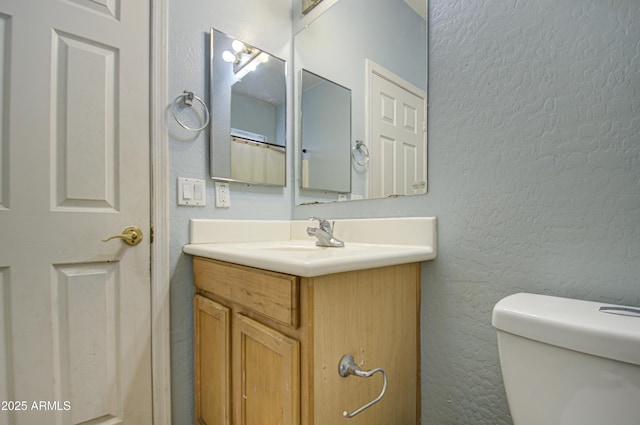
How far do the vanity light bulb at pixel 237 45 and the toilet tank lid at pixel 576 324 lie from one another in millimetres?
1375

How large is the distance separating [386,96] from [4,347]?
148cm

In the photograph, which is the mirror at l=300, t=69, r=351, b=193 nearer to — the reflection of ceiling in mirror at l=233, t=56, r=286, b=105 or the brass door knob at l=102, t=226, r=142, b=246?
the reflection of ceiling in mirror at l=233, t=56, r=286, b=105

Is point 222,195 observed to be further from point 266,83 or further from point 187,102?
point 266,83

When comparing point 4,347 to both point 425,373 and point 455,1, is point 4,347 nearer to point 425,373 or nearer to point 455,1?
point 425,373

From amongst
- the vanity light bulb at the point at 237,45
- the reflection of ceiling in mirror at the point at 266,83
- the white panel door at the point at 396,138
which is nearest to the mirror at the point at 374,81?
the white panel door at the point at 396,138

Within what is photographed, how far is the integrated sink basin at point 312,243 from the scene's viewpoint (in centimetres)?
66

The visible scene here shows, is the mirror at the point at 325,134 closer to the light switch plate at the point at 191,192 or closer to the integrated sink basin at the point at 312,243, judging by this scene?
the integrated sink basin at the point at 312,243

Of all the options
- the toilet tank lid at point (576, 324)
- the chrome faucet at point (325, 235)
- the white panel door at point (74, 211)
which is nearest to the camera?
the toilet tank lid at point (576, 324)

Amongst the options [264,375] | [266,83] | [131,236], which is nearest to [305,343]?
[264,375]

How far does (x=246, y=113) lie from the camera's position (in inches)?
51.8

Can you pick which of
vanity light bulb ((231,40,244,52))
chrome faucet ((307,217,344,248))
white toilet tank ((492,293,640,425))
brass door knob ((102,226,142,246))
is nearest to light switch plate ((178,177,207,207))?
brass door knob ((102,226,142,246))

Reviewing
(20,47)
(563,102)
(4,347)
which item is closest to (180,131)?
(20,47)

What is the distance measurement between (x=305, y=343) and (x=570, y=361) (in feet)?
1.65

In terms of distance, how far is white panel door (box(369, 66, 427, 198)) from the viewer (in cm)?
97
